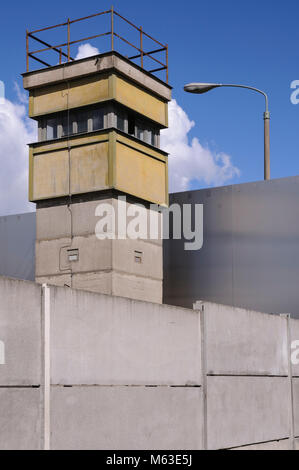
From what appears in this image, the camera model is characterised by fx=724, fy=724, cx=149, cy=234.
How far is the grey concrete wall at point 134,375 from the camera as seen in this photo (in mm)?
7961

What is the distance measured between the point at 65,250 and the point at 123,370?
11208mm

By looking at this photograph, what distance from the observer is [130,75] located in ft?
69.1

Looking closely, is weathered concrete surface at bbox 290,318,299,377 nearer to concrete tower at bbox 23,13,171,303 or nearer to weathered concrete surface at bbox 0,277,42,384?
concrete tower at bbox 23,13,171,303

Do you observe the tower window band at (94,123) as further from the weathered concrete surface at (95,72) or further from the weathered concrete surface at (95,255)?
the weathered concrete surface at (95,255)

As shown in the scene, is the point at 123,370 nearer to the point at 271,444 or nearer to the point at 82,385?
the point at 82,385

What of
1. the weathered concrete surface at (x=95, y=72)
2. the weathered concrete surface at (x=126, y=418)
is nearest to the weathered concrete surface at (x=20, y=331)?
the weathered concrete surface at (x=126, y=418)

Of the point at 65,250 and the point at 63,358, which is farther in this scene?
the point at 65,250

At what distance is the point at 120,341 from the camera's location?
9.79 m

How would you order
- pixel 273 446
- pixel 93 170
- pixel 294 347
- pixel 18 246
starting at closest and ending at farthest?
pixel 273 446 < pixel 294 347 < pixel 93 170 < pixel 18 246

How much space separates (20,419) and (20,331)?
94cm

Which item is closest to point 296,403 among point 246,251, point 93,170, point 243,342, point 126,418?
point 243,342

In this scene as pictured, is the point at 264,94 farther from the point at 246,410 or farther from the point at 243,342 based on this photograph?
the point at 246,410

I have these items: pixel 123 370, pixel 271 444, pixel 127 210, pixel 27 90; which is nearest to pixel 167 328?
pixel 123 370

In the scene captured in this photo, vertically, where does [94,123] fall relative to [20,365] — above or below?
above
